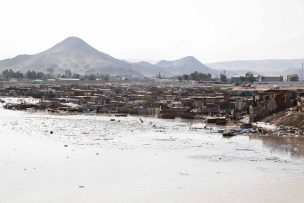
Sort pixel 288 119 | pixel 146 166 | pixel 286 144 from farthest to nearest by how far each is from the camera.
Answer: pixel 288 119 → pixel 286 144 → pixel 146 166

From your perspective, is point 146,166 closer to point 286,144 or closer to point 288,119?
point 286,144

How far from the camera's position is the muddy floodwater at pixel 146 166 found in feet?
59.7

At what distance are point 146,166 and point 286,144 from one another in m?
10.4

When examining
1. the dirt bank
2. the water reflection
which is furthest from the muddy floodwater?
the dirt bank

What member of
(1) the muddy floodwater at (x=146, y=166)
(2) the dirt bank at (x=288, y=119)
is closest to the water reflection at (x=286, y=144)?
(1) the muddy floodwater at (x=146, y=166)

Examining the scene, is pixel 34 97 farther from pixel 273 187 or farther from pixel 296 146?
pixel 273 187

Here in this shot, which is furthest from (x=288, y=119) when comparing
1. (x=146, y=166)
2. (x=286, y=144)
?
(x=146, y=166)

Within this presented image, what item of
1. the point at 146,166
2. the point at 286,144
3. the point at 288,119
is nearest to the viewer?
the point at 146,166

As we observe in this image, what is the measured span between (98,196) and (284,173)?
8311 mm

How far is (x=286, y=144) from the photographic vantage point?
29984 mm

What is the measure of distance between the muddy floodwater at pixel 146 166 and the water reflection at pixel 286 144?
0.05 m

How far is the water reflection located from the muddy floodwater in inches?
2.0

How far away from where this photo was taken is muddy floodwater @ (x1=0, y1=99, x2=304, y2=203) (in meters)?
18.2

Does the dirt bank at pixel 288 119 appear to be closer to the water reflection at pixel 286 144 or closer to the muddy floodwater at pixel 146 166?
the water reflection at pixel 286 144
